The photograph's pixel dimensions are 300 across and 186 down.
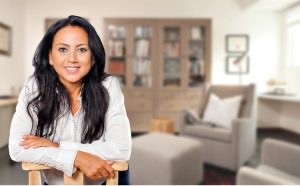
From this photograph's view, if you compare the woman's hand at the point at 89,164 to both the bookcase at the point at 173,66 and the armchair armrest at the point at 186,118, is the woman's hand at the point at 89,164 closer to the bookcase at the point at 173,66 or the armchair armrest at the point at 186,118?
the armchair armrest at the point at 186,118

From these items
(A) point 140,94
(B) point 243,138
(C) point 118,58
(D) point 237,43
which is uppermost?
(D) point 237,43

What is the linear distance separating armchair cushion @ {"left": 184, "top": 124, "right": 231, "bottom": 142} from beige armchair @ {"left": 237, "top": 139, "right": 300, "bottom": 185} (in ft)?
1.77

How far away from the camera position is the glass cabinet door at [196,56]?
6.99 feet

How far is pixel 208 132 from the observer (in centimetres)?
148

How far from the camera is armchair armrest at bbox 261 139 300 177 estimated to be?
697 mm

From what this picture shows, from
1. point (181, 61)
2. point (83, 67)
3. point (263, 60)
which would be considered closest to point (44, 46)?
point (83, 67)

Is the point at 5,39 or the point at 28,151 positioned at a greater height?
the point at 5,39

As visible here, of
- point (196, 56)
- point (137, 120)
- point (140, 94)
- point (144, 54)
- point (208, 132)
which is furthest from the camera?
point (196, 56)

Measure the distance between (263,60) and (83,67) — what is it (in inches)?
86.6

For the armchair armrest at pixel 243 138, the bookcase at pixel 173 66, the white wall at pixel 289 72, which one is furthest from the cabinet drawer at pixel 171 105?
the white wall at pixel 289 72

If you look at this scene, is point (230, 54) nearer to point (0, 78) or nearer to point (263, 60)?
point (263, 60)

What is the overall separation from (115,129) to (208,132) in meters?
1.32

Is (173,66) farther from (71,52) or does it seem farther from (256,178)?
(71,52)

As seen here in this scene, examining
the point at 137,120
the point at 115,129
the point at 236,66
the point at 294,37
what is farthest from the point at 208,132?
the point at 115,129
